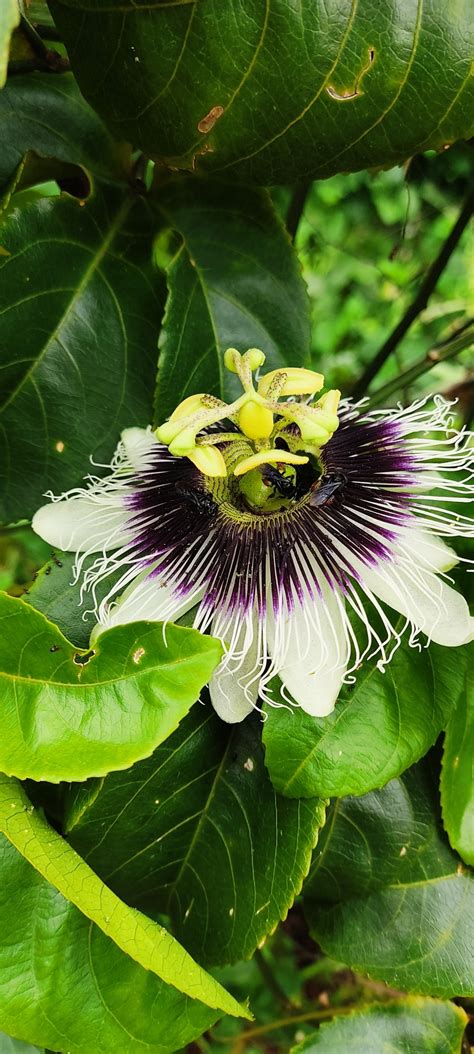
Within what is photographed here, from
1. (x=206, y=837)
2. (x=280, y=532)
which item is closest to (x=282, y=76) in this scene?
(x=280, y=532)

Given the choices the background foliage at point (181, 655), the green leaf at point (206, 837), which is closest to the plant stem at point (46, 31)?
the background foliage at point (181, 655)

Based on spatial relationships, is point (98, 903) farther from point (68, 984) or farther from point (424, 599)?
point (424, 599)

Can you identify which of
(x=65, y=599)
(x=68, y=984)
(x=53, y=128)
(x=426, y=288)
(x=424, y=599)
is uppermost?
(x=53, y=128)

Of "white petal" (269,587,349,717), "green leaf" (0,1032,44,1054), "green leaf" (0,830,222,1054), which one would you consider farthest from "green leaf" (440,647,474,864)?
"green leaf" (0,1032,44,1054)

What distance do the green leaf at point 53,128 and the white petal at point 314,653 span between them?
40cm

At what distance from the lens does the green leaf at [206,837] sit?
2.19 ft

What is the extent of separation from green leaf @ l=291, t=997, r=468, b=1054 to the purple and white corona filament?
0.32m

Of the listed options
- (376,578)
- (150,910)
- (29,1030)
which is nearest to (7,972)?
(29,1030)

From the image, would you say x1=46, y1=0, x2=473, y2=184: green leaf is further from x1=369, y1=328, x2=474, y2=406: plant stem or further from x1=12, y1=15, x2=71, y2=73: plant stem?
x1=369, y1=328, x2=474, y2=406: plant stem

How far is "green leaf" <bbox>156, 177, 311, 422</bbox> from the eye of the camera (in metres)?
0.76

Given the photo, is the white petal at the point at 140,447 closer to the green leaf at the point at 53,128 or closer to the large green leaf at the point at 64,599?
the large green leaf at the point at 64,599

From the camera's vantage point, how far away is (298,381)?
66 cm

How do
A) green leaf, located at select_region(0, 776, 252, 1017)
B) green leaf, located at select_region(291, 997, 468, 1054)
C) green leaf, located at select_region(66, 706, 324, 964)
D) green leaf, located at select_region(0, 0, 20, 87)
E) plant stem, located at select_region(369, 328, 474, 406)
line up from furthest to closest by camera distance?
plant stem, located at select_region(369, 328, 474, 406) → green leaf, located at select_region(291, 997, 468, 1054) → green leaf, located at select_region(66, 706, 324, 964) → green leaf, located at select_region(0, 776, 252, 1017) → green leaf, located at select_region(0, 0, 20, 87)

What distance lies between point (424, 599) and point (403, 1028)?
1.29 feet
